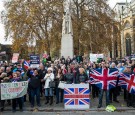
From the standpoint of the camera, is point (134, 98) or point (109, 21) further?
point (109, 21)

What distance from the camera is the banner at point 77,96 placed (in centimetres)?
1242

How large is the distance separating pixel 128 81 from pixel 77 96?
89.7 inches

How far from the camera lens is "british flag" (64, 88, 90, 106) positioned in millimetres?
12422

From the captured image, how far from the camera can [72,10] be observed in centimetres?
4331

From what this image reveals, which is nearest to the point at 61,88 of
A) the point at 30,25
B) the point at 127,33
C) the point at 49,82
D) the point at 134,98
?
the point at 49,82

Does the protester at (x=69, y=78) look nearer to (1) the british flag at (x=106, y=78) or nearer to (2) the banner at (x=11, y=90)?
(1) the british flag at (x=106, y=78)

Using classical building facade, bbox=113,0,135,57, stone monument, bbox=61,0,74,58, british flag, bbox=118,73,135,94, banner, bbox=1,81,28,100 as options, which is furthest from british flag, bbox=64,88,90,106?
classical building facade, bbox=113,0,135,57

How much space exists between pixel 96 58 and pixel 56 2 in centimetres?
2086

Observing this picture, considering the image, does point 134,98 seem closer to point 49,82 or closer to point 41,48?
point 49,82

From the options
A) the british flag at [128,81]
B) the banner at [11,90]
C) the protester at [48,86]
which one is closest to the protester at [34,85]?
the protester at [48,86]

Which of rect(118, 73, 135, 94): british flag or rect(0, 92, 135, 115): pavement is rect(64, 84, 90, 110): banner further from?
rect(118, 73, 135, 94): british flag

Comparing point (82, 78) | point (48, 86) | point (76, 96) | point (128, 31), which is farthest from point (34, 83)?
point (128, 31)

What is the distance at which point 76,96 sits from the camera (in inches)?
491

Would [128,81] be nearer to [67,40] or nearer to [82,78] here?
[82,78]
